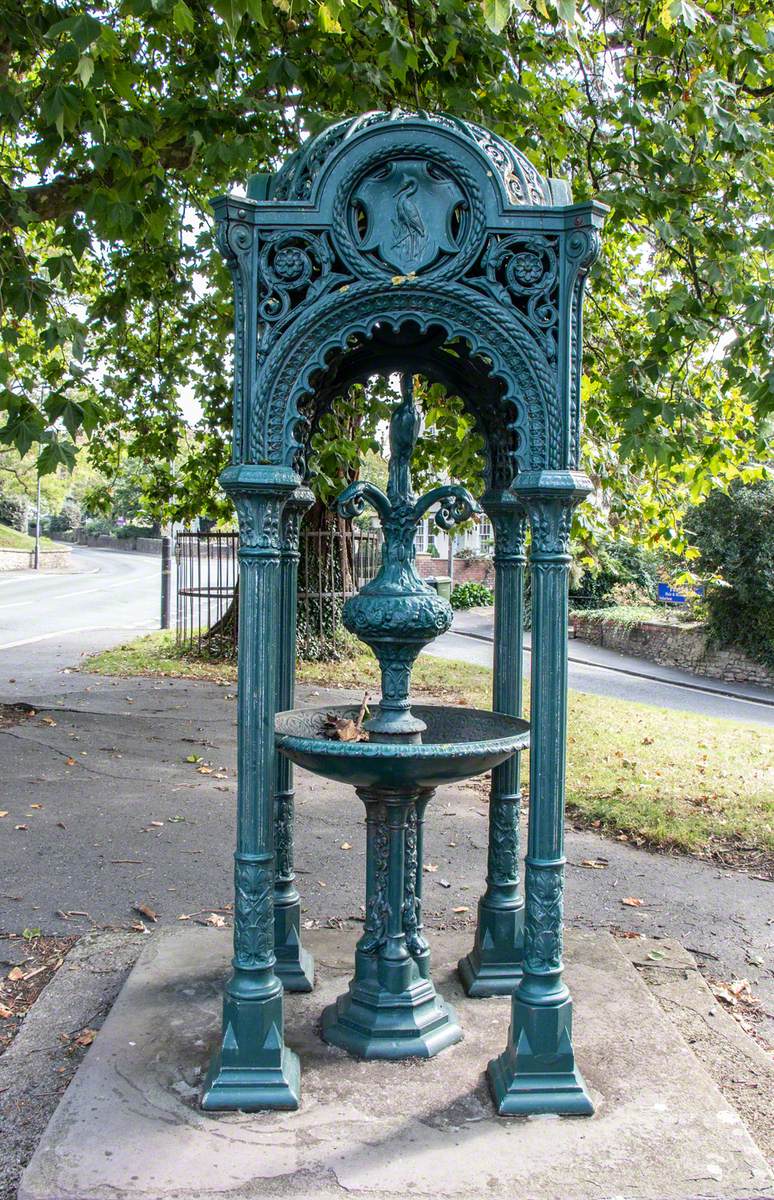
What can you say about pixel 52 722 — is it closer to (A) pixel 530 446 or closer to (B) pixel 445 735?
(B) pixel 445 735

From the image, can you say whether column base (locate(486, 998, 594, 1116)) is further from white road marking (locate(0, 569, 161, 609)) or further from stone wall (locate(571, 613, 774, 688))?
white road marking (locate(0, 569, 161, 609))

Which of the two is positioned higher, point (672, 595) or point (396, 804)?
point (396, 804)

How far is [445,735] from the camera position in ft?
13.9

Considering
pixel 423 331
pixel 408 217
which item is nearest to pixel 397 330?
pixel 423 331

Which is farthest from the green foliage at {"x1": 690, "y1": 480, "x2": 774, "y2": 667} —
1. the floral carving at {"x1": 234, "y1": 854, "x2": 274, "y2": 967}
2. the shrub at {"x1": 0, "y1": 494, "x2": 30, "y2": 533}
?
the shrub at {"x1": 0, "y1": 494, "x2": 30, "y2": 533}

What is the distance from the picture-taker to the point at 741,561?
18.8 meters

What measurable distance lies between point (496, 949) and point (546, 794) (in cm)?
118

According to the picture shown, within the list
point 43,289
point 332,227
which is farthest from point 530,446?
point 43,289

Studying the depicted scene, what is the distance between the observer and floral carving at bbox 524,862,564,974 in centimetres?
331

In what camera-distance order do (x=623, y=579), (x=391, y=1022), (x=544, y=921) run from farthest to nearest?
(x=623, y=579), (x=391, y=1022), (x=544, y=921)

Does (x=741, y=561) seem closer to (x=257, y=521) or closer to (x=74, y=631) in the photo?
(x=74, y=631)

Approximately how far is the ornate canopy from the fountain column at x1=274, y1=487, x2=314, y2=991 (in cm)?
90

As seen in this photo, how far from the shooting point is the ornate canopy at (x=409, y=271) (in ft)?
10.8

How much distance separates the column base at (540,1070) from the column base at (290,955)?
1.09 metres
